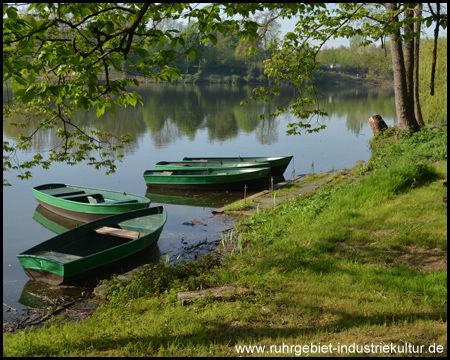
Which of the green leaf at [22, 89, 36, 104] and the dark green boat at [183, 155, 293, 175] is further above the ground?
the green leaf at [22, 89, 36, 104]

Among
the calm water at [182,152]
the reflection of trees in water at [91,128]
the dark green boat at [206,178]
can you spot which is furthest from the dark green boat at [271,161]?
the reflection of trees in water at [91,128]

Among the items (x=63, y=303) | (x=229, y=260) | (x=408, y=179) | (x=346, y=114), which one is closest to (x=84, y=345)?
(x=229, y=260)

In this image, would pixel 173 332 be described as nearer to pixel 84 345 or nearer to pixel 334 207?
pixel 84 345

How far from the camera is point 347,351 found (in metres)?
4.27

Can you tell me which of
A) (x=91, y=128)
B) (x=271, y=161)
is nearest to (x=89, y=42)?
(x=271, y=161)

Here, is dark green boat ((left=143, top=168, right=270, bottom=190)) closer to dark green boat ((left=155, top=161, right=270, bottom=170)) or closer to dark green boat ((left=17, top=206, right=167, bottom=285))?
dark green boat ((left=155, top=161, right=270, bottom=170))

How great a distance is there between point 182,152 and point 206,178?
9710mm

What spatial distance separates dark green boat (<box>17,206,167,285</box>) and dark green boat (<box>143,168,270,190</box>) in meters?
6.53

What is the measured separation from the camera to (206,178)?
2034 cm

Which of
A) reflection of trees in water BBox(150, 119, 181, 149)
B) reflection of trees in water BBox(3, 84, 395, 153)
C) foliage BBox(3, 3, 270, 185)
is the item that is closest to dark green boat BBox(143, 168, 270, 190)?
reflection of trees in water BBox(3, 84, 395, 153)

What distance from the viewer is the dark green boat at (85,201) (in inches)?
604

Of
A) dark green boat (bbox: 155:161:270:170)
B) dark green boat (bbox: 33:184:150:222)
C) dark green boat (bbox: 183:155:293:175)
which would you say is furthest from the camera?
dark green boat (bbox: 183:155:293:175)

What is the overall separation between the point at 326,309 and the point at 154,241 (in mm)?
7744

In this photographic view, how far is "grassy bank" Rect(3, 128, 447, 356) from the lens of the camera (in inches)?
185
